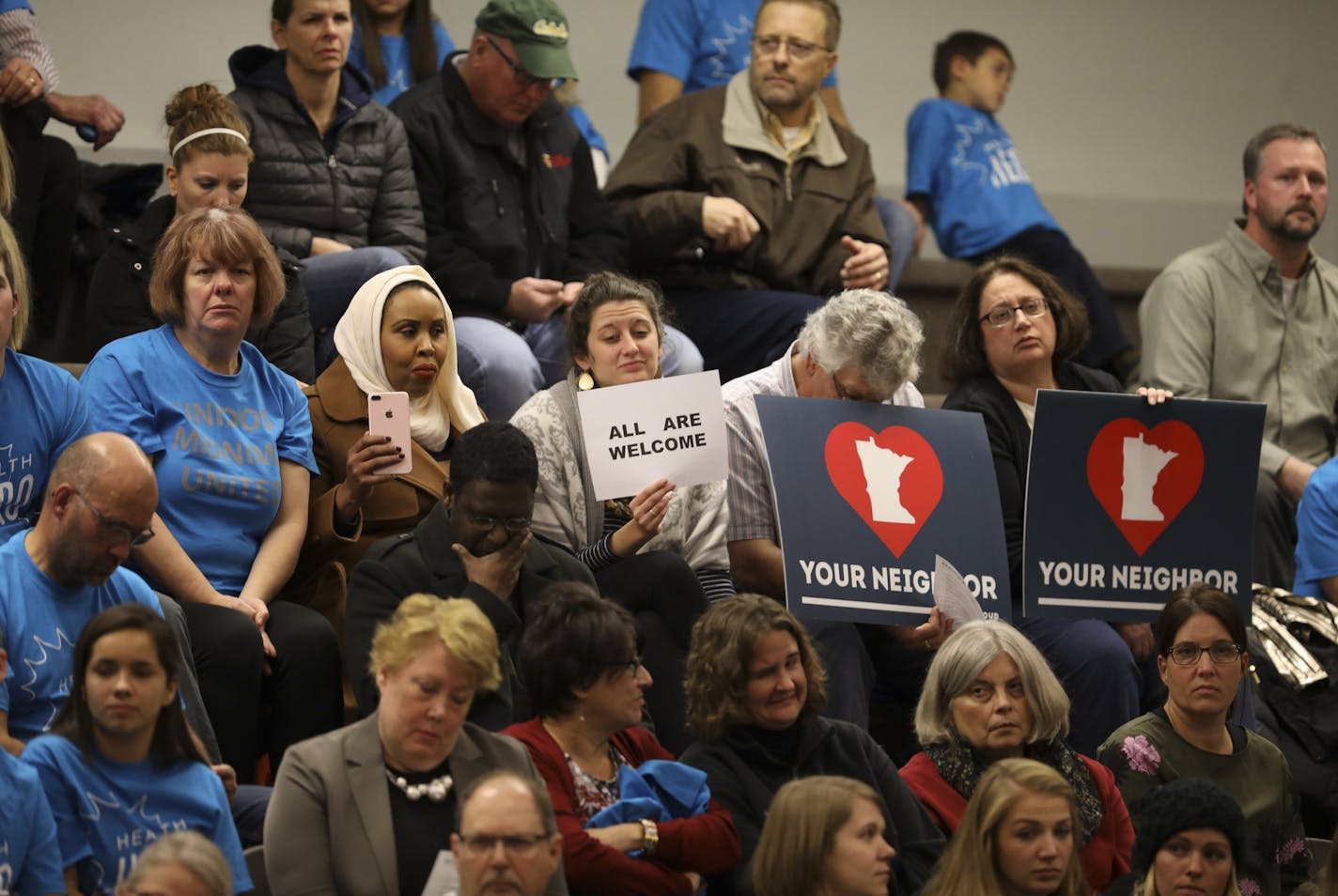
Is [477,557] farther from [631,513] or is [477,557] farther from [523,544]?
[631,513]

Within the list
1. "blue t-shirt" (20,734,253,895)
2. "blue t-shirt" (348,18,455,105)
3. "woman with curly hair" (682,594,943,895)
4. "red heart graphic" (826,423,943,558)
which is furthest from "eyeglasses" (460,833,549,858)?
"blue t-shirt" (348,18,455,105)

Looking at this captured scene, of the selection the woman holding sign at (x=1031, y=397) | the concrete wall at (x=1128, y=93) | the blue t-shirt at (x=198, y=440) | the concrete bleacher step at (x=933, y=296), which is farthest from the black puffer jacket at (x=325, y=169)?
the concrete wall at (x=1128, y=93)

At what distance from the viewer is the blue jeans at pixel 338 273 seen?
5.76m

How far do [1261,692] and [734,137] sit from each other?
2.39m

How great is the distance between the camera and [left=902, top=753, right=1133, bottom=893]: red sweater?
4406mm

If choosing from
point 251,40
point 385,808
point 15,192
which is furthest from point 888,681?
point 251,40

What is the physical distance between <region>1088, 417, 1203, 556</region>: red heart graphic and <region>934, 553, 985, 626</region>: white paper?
57cm

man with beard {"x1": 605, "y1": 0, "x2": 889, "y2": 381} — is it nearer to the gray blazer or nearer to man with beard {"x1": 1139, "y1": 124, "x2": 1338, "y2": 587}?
man with beard {"x1": 1139, "y1": 124, "x2": 1338, "y2": 587}

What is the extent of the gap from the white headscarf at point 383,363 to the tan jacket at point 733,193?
1.54m

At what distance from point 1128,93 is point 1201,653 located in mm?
5135

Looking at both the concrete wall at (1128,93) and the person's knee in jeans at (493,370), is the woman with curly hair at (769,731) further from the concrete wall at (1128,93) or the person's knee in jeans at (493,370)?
the concrete wall at (1128,93)

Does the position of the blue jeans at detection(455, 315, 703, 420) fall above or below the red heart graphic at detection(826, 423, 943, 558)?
above

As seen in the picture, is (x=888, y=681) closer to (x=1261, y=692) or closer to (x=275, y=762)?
(x=1261, y=692)

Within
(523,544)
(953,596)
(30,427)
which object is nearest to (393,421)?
(523,544)
